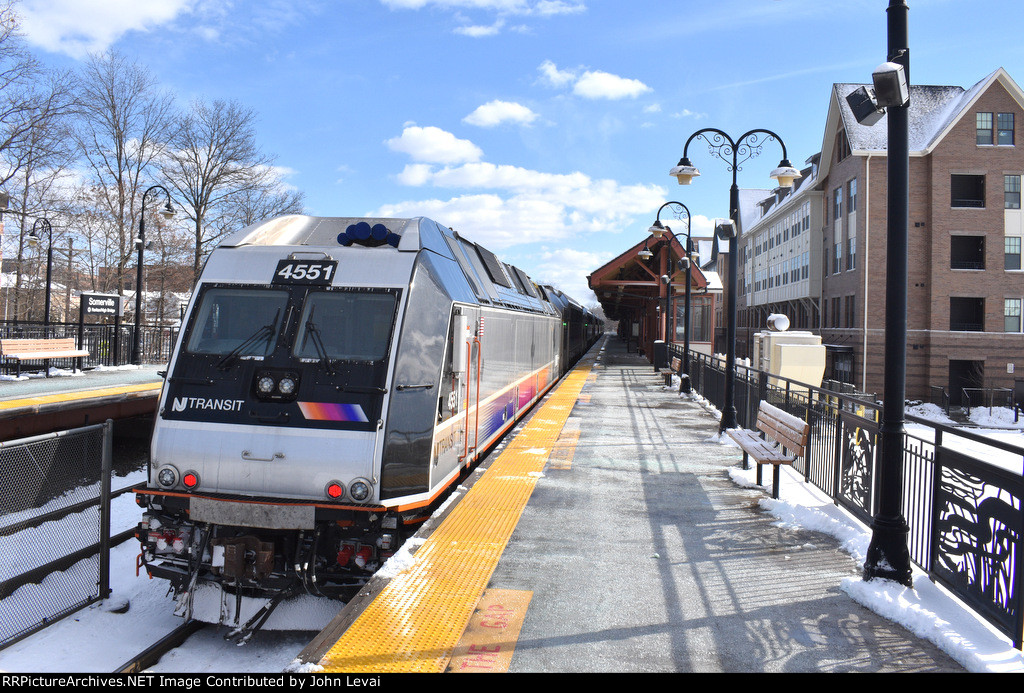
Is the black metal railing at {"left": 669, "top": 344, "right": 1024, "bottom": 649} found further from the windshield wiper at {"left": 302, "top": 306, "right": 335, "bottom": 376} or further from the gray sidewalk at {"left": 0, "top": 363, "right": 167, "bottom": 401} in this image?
the gray sidewalk at {"left": 0, "top": 363, "right": 167, "bottom": 401}

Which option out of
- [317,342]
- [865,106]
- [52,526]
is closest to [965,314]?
[865,106]

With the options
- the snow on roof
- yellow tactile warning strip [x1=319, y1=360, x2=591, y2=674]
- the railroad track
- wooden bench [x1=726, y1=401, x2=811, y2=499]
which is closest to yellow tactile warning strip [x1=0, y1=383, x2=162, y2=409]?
the railroad track

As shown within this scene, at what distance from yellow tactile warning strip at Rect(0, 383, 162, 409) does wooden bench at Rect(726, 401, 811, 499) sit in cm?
1177

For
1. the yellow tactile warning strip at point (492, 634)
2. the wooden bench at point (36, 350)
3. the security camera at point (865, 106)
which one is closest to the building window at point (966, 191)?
the security camera at point (865, 106)

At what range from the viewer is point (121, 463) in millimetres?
14258

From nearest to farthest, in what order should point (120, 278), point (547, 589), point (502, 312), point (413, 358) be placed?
point (547, 589) < point (413, 358) < point (502, 312) < point (120, 278)

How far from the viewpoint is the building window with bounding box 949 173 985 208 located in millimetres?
37375

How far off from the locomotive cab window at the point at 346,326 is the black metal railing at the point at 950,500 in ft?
14.5

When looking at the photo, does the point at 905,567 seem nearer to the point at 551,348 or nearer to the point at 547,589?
the point at 547,589

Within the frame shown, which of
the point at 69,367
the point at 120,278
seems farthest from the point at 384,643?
the point at 120,278

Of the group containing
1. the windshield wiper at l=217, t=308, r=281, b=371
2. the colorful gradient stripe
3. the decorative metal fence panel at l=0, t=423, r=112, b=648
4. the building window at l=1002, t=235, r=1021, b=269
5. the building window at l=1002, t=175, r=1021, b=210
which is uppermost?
the building window at l=1002, t=175, r=1021, b=210

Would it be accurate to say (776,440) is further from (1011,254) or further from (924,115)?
(924,115)

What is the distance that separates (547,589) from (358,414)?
83.2 inches

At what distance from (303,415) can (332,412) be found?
252 mm
